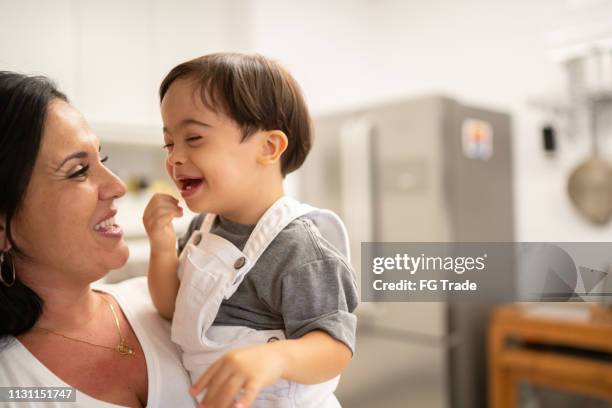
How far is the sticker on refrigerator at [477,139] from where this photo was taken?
195cm

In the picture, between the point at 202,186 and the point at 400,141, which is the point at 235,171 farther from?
the point at 400,141

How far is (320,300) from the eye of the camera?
1.68ft

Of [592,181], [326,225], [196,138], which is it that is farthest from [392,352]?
[196,138]

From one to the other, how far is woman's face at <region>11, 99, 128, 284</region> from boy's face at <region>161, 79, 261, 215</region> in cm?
10

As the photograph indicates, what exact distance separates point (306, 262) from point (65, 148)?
27 cm

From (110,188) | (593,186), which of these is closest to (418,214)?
(593,186)

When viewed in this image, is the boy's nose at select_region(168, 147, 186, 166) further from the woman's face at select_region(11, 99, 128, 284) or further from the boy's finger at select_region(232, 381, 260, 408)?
the boy's finger at select_region(232, 381, 260, 408)

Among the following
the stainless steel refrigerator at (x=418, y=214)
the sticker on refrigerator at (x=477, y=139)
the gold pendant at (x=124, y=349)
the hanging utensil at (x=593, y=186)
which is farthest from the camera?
the hanging utensil at (x=593, y=186)

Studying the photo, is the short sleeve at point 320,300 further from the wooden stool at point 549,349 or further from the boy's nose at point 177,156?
the wooden stool at point 549,349

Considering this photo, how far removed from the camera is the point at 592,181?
2.13m

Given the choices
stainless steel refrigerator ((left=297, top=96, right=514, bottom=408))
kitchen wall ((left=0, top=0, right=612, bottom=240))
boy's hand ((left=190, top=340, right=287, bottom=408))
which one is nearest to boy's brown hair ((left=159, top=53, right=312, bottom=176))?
boy's hand ((left=190, top=340, right=287, bottom=408))

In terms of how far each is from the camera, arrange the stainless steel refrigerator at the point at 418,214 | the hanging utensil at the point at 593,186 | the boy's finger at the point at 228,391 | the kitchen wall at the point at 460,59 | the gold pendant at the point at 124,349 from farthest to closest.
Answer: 1. the kitchen wall at the point at 460,59
2. the hanging utensil at the point at 593,186
3. the stainless steel refrigerator at the point at 418,214
4. the gold pendant at the point at 124,349
5. the boy's finger at the point at 228,391

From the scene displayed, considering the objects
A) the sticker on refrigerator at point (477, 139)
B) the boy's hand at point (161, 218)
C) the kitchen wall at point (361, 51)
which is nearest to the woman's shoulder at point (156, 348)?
the boy's hand at point (161, 218)

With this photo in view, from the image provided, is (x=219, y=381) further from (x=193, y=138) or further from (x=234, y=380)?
(x=193, y=138)
